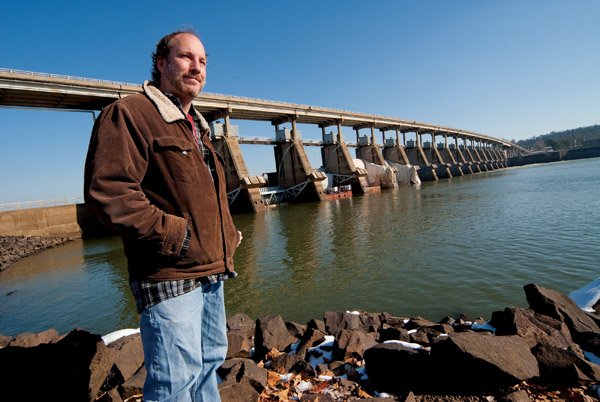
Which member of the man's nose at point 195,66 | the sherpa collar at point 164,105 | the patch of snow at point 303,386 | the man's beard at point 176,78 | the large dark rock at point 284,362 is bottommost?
the large dark rock at point 284,362

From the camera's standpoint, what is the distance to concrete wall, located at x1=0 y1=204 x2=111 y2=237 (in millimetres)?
21859

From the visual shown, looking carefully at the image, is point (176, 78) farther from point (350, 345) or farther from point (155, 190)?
point (350, 345)

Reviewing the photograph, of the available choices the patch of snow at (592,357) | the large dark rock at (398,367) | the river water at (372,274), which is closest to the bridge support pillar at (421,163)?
the river water at (372,274)

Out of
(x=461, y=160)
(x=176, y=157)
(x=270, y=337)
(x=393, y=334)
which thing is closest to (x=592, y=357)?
(x=393, y=334)

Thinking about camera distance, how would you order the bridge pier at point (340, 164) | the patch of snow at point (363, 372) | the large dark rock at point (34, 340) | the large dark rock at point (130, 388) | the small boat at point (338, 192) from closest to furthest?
1. the large dark rock at point (130, 388)
2. the patch of snow at point (363, 372)
3. the large dark rock at point (34, 340)
4. the small boat at point (338, 192)
5. the bridge pier at point (340, 164)

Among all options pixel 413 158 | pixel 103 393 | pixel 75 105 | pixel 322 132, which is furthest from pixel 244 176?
pixel 413 158

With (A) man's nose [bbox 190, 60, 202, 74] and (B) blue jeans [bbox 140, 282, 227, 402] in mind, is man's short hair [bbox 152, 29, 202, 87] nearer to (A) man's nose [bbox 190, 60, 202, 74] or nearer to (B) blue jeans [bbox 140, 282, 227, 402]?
(A) man's nose [bbox 190, 60, 202, 74]

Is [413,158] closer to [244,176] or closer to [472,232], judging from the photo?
[244,176]

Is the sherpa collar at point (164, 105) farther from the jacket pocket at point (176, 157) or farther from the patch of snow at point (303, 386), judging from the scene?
the patch of snow at point (303, 386)

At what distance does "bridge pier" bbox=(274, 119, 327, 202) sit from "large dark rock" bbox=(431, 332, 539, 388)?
33894 mm

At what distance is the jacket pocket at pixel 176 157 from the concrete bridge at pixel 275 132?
91.4 feet

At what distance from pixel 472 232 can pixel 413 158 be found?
190ft

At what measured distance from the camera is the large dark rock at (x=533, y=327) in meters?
3.32

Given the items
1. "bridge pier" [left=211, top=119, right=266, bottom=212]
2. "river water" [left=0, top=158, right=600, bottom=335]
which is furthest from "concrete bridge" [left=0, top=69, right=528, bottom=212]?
"river water" [left=0, top=158, right=600, bottom=335]
